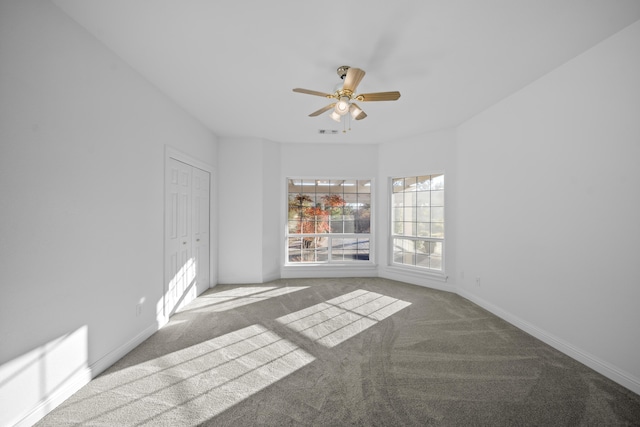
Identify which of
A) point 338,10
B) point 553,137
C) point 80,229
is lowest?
point 80,229

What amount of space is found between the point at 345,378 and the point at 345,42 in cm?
269

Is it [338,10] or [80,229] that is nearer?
[338,10]

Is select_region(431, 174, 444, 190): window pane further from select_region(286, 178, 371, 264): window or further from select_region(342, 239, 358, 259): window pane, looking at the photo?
select_region(342, 239, 358, 259): window pane

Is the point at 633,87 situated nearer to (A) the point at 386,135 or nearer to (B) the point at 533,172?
(B) the point at 533,172

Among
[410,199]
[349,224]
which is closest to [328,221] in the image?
[349,224]

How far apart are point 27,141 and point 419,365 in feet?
10.6

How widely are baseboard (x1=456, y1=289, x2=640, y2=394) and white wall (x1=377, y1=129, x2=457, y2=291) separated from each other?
1046mm

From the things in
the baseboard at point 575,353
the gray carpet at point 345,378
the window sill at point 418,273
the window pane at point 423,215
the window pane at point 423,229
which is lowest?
the gray carpet at point 345,378

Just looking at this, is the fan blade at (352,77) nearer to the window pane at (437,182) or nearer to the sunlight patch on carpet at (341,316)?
the sunlight patch on carpet at (341,316)

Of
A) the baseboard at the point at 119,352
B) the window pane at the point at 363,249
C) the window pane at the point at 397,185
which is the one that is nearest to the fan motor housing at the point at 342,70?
the window pane at the point at 397,185

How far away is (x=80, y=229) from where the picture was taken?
191 cm

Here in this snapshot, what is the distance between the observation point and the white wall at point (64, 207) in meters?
1.49

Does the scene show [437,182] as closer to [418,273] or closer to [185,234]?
[418,273]

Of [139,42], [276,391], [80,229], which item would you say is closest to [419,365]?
[276,391]
